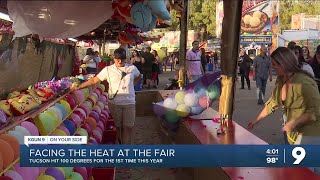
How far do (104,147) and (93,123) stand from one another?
3.68 metres

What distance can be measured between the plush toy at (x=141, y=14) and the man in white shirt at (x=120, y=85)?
307cm

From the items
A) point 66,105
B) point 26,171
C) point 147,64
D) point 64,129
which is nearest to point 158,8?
point 26,171

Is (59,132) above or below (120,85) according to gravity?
below

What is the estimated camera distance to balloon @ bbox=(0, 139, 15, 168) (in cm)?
322

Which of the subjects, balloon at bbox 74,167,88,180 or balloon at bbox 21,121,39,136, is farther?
balloon at bbox 74,167,88,180

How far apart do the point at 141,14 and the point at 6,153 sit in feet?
5.14

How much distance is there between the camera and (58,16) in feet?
9.47

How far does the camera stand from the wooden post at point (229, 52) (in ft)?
14.6

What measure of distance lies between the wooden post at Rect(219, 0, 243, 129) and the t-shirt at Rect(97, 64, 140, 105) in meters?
1.62

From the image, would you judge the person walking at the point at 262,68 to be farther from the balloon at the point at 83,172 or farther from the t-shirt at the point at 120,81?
the balloon at the point at 83,172

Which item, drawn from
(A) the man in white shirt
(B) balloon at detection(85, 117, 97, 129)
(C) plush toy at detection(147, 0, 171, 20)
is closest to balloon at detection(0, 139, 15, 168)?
(C) plush toy at detection(147, 0, 171, 20)

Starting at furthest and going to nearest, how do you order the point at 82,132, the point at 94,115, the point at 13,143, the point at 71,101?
the point at 94,115
the point at 71,101
the point at 82,132
the point at 13,143

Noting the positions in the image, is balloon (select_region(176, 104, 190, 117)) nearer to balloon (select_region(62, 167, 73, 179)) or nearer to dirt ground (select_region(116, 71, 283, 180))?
dirt ground (select_region(116, 71, 283, 180))

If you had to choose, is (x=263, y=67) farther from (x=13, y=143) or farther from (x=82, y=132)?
(x=13, y=143)
